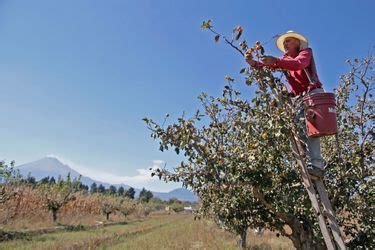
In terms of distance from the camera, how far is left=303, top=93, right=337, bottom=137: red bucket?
370 cm

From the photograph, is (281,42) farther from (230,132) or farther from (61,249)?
(61,249)

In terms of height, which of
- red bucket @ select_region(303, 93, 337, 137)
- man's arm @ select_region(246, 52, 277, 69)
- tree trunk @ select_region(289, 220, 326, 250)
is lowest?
tree trunk @ select_region(289, 220, 326, 250)

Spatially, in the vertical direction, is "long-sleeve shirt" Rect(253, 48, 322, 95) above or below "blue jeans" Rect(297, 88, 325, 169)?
above

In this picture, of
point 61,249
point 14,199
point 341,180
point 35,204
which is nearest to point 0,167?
point 14,199

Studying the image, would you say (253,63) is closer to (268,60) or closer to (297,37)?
(268,60)

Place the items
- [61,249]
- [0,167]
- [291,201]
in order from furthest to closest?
[0,167] < [61,249] < [291,201]

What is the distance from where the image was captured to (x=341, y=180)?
5.32 m

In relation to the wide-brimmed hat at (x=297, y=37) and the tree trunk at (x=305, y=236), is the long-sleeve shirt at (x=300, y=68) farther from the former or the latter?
the tree trunk at (x=305, y=236)

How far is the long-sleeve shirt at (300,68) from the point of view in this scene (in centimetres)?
373

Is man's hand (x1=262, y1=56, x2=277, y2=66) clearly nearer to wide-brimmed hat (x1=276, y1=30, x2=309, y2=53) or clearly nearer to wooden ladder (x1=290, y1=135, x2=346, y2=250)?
wooden ladder (x1=290, y1=135, x2=346, y2=250)

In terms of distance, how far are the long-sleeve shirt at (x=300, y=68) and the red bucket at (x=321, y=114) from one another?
370 mm

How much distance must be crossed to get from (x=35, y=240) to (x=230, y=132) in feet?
57.9

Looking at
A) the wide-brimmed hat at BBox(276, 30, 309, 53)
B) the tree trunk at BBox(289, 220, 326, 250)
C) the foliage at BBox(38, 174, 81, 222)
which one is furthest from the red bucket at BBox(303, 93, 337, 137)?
the foliage at BBox(38, 174, 81, 222)

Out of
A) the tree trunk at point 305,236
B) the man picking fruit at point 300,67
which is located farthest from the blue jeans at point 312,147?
the tree trunk at point 305,236
